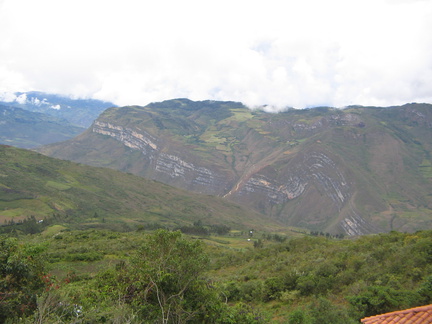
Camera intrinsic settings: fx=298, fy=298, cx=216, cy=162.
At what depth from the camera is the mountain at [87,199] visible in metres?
116

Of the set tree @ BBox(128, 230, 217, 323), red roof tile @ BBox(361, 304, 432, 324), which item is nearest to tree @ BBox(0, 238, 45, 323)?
tree @ BBox(128, 230, 217, 323)

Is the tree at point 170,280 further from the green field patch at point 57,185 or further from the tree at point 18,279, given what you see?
the green field patch at point 57,185

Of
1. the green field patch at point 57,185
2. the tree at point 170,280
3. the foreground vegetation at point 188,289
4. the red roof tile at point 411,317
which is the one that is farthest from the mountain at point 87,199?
the red roof tile at point 411,317

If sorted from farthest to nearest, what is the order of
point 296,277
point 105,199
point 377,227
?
point 377,227
point 105,199
point 296,277

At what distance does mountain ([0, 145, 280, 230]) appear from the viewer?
11600 cm

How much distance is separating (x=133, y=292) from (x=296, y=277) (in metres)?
19.3

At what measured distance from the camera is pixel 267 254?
49.4m

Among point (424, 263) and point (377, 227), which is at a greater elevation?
point (424, 263)

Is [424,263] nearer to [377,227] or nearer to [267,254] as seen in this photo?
[267,254]

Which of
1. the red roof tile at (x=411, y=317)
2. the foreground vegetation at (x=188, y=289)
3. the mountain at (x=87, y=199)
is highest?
the red roof tile at (x=411, y=317)

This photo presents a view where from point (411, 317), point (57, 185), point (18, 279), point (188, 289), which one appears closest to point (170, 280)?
point (188, 289)

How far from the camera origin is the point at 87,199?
14475 cm

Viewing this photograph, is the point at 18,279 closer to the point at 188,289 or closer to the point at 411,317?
the point at 188,289

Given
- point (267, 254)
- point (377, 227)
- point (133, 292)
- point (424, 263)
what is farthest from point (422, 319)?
point (377, 227)
